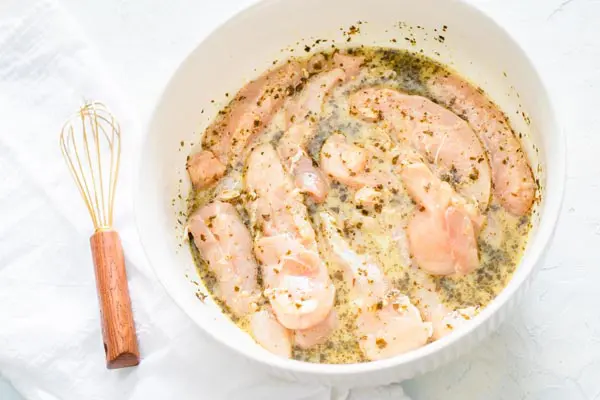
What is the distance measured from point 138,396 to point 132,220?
1.22 ft

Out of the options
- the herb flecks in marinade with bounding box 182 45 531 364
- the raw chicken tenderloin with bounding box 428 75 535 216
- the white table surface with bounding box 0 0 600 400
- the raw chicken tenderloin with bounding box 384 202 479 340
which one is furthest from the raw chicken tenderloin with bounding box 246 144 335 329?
the raw chicken tenderloin with bounding box 428 75 535 216

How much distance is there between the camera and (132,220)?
204 cm

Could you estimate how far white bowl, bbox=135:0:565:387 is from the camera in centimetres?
160

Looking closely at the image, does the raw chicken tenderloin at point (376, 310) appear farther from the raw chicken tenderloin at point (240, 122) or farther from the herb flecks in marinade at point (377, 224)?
the raw chicken tenderloin at point (240, 122)

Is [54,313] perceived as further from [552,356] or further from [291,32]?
[552,356]

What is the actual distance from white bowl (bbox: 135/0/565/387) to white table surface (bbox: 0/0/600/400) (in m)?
0.06

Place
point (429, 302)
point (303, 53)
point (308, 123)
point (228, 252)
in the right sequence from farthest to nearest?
1. point (303, 53)
2. point (308, 123)
3. point (228, 252)
4. point (429, 302)

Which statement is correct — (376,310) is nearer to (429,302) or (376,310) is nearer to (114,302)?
(429,302)

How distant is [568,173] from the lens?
198cm

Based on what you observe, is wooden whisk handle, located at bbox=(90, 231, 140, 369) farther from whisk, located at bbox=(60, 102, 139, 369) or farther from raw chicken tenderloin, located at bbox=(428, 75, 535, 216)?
raw chicken tenderloin, located at bbox=(428, 75, 535, 216)

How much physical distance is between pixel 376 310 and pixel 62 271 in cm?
69

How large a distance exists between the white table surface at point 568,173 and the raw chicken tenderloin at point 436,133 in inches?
7.6

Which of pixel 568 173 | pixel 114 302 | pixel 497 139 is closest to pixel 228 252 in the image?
pixel 114 302

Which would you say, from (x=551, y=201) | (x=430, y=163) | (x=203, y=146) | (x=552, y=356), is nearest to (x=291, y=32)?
(x=203, y=146)
